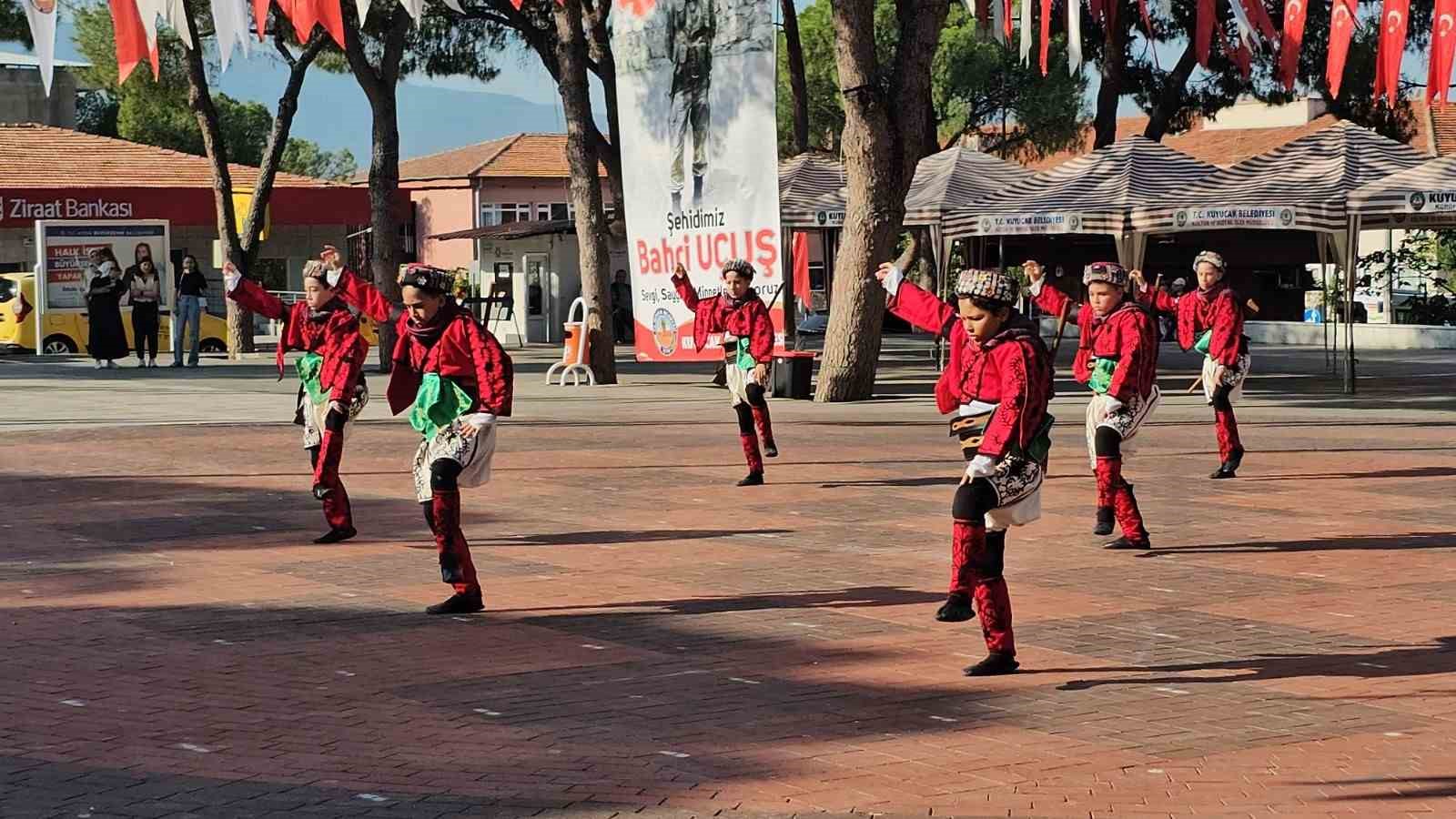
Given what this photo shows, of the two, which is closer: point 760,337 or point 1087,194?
point 760,337

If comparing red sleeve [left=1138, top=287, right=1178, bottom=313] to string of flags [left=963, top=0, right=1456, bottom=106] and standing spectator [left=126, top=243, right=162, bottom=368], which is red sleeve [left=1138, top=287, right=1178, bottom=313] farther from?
standing spectator [left=126, top=243, right=162, bottom=368]

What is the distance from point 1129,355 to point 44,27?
1020cm

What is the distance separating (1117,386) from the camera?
12.3m

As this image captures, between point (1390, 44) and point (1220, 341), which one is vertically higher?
point (1390, 44)

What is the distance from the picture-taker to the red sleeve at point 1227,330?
16.2 meters

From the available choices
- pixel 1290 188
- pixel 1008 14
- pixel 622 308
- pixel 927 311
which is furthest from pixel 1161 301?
pixel 622 308

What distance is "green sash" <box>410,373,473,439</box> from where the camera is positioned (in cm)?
1008

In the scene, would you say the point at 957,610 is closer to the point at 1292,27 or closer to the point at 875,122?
the point at 1292,27

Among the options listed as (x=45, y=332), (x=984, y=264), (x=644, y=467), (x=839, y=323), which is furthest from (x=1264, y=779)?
(x=45, y=332)

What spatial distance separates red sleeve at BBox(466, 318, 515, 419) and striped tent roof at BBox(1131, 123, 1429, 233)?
18.2 metres

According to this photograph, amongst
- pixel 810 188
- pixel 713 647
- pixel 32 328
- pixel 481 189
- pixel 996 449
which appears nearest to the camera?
pixel 996 449

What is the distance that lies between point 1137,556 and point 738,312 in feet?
15.4

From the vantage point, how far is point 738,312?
15844 mm

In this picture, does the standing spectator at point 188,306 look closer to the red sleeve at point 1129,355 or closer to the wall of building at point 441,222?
the red sleeve at point 1129,355
